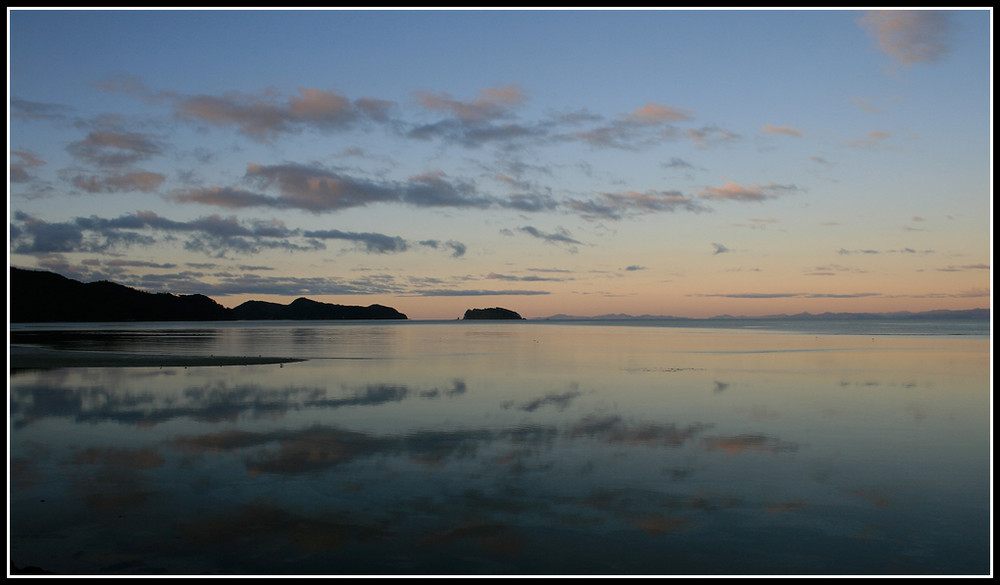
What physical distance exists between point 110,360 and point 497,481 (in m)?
34.1

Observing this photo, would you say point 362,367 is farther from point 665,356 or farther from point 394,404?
point 665,356

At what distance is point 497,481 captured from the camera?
1212cm

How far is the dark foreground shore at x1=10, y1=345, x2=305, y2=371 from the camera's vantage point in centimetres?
3453

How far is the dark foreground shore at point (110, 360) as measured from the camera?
113 ft

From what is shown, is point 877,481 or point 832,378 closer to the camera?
point 877,481

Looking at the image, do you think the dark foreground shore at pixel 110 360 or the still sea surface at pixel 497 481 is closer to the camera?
the still sea surface at pixel 497 481

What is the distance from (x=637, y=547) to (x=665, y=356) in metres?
37.7

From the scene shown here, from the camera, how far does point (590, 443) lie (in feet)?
51.2

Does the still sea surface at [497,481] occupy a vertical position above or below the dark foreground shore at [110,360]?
above

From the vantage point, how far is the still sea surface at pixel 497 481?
8719 mm

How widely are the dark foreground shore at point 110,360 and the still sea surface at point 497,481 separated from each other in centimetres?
1054

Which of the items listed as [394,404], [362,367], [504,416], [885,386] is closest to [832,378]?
[885,386]

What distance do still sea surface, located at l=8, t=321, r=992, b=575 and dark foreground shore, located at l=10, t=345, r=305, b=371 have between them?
34.6 feet

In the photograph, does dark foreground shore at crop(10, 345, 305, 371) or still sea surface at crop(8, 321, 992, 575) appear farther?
dark foreground shore at crop(10, 345, 305, 371)
